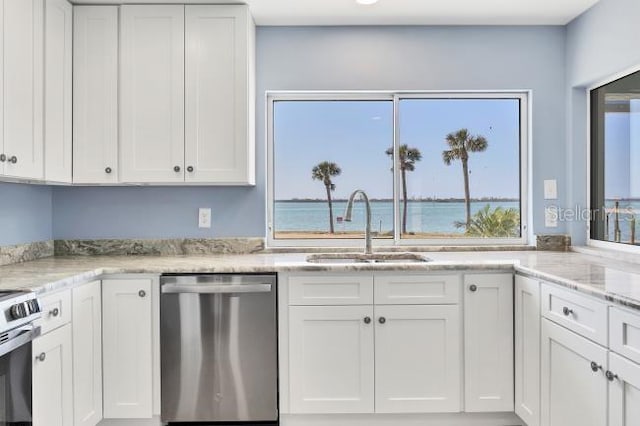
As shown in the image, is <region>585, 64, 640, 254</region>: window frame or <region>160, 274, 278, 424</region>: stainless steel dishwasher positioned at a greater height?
<region>585, 64, 640, 254</region>: window frame

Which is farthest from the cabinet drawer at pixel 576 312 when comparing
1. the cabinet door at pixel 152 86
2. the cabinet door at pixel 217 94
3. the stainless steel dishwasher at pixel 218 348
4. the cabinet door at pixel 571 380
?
the cabinet door at pixel 152 86

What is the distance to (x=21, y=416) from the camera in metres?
1.63

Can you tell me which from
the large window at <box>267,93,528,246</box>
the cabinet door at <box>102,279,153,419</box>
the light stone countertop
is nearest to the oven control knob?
the light stone countertop

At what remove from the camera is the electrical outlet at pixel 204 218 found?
2951mm

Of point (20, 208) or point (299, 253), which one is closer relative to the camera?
point (20, 208)

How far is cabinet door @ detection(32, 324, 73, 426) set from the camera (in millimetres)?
1787

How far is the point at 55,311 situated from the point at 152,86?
4.45ft

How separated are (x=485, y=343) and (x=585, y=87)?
5.90 feet

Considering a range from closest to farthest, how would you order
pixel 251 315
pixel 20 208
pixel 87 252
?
pixel 251 315
pixel 20 208
pixel 87 252

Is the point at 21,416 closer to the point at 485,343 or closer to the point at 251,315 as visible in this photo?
the point at 251,315

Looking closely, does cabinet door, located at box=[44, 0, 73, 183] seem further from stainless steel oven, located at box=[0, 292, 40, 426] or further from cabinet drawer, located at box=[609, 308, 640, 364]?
cabinet drawer, located at box=[609, 308, 640, 364]

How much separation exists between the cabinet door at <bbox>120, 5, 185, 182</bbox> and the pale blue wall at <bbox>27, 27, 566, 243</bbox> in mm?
380

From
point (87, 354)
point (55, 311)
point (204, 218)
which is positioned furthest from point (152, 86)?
point (87, 354)

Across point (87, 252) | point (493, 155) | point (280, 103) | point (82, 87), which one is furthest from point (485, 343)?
point (82, 87)
